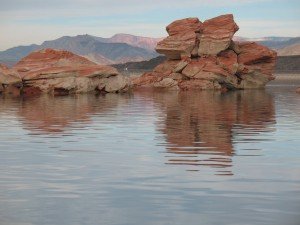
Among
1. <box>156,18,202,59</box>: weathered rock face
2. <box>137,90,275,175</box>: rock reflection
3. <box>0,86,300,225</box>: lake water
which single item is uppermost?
<box>156,18,202,59</box>: weathered rock face

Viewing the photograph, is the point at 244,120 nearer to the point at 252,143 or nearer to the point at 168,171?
the point at 252,143

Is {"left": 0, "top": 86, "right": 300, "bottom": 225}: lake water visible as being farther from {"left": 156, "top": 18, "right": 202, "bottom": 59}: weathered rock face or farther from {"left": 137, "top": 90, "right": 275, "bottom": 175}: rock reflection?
{"left": 156, "top": 18, "right": 202, "bottom": 59}: weathered rock face

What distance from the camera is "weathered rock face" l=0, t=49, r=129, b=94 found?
6575 centimetres

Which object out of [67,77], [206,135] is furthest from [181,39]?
[206,135]

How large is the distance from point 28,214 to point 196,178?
13.9 ft

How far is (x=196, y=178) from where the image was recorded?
12.6 metres

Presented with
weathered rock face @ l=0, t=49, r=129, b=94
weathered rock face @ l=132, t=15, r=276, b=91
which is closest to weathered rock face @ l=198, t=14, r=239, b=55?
weathered rock face @ l=132, t=15, r=276, b=91

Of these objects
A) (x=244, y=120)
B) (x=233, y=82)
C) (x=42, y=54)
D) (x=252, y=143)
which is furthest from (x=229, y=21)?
(x=252, y=143)

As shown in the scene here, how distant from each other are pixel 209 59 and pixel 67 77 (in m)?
24.8

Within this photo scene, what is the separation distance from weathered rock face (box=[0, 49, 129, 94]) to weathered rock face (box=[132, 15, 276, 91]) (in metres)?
14.5

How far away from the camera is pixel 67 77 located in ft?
216

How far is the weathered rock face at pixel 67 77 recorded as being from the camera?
216 ft

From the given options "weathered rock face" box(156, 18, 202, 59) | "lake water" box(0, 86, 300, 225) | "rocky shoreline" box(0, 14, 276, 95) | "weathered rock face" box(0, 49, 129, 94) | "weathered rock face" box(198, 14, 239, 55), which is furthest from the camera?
"weathered rock face" box(198, 14, 239, 55)

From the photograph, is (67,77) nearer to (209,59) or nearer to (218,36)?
(209,59)
